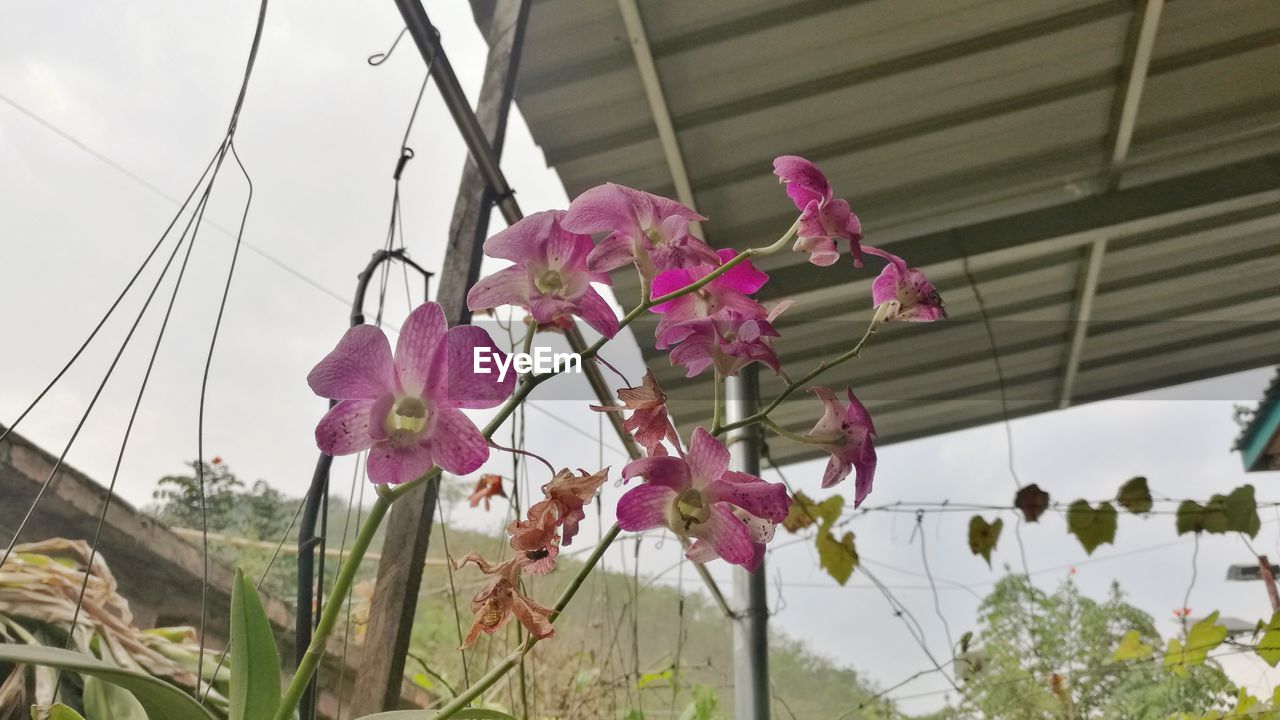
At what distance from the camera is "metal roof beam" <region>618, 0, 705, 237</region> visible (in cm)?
170

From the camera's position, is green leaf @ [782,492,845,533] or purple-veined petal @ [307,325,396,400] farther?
green leaf @ [782,492,845,533]

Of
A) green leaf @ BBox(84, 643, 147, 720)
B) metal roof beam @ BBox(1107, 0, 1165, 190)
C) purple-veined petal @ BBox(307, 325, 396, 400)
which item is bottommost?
green leaf @ BBox(84, 643, 147, 720)

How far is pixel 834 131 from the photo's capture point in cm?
207

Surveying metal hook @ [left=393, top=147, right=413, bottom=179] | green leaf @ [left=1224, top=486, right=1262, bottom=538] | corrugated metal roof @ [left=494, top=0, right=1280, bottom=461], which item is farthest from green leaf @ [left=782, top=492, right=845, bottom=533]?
metal hook @ [left=393, top=147, right=413, bottom=179]

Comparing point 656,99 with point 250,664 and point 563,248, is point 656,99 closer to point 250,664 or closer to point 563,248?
point 563,248

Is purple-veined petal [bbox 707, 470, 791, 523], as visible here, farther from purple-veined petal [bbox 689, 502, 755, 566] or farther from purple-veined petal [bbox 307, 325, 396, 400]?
purple-veined petal [bbox 307, 325, 396, 400]

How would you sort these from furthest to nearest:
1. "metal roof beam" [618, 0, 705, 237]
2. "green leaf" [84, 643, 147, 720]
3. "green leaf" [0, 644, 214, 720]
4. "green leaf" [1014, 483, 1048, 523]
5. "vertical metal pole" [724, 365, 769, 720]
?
"green leaf" [1014, 483, 1048, 523] → "vertical metal pole" [724, 365, 769, 720] → "metal roof beam" [618, 0, 705, 237] → "green leaf" [84, 643, 147, 720] → "green leaf" [0, 644, 214, 720]

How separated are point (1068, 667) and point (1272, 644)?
68 cm

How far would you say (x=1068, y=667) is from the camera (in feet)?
8.68

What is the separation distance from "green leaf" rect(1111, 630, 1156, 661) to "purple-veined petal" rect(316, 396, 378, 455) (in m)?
2.90

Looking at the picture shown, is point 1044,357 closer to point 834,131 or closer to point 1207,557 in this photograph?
point 1207,557

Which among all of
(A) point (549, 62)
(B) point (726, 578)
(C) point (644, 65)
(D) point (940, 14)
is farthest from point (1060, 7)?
(B) point (726, 578)

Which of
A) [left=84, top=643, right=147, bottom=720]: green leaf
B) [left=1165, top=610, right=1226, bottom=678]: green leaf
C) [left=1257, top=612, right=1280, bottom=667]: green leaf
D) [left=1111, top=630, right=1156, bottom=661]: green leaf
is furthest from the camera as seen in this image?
[left=1111, top=630, right=1156, bottom=661]: green leaf

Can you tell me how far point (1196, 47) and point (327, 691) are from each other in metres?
2.32
